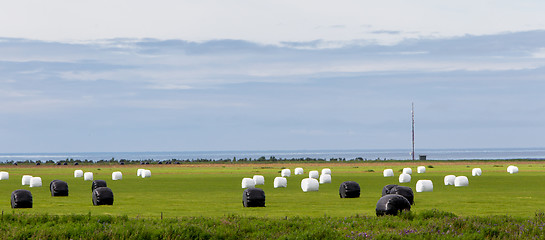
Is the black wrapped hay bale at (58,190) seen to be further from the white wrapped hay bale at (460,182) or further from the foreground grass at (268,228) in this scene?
the white wrapped hay bale at (460,182)

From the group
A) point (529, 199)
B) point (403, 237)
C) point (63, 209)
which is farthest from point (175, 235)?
point (529, 199)

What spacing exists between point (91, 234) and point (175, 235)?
8.64 feet

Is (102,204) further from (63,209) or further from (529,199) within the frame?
(529,199)

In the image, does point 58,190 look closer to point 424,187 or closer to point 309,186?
point 309,186

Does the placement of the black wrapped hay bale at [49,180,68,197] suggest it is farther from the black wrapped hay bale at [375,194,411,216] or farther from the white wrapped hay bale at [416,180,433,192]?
the black wrapped hay bale at [375,194,411,216]


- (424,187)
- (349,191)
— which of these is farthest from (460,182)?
(349,191)

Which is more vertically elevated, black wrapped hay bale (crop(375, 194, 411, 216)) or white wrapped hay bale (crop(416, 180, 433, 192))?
black wrapped hay bale (crop(375, 194, 411, 216))

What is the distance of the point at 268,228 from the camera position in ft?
81.3

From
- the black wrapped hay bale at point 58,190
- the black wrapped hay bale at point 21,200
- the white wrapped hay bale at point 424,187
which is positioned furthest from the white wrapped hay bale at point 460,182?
the black wrapped hay bale at point 21,200

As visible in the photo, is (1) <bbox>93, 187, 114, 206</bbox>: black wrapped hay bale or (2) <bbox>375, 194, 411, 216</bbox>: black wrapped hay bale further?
(1) <bbox>93, 187, 114, 206</bbox>: black wrapped hay bale

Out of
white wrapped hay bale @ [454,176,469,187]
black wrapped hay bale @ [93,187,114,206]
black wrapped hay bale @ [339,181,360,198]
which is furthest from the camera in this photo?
white wrapped hay bale @ [454,176,469,187]

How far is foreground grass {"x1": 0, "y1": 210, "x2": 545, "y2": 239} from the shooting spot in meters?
23.4

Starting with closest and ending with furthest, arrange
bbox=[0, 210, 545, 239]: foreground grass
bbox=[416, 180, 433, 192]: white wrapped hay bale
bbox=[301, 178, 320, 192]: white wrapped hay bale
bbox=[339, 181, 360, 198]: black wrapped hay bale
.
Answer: bbox=[0, 210, 545, 239]: foreground grass < bbox=[339, 181, 360, 198]: black wrapped hay bale < bbox=[416, 180, 433, 192]: white wrapped hay bale < bbox=[301, 178, 320, 192]: white wrapped hay bale

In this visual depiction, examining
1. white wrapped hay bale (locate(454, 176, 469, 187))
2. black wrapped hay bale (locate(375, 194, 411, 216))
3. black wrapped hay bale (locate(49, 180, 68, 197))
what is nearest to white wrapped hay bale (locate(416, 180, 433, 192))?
white wrapped hay bale (locate(454, 176, 469, 187))
